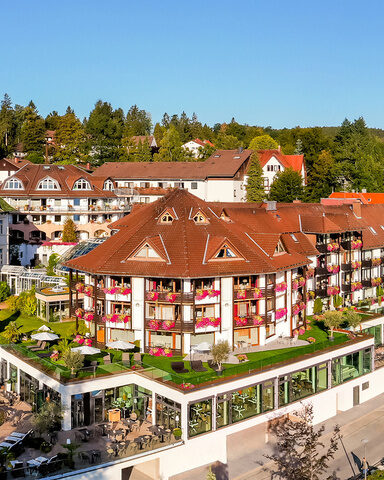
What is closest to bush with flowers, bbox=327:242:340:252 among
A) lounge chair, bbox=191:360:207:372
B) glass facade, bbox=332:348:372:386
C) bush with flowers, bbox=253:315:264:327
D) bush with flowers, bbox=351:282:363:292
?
bush with flowers, bbox=351:282:363:292

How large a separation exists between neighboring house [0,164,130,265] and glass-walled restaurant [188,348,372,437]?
37784mm

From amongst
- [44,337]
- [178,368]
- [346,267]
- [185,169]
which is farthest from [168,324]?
[185,169]

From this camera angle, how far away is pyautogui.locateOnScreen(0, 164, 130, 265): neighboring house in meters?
70.2

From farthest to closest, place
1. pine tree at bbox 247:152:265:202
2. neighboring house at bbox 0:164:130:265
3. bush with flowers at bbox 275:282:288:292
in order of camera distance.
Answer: pine tree at bbox 247:152:265:202
neighboring house at bbox 0:164:130:265
bush with flowers at bbox 275:282:288:292

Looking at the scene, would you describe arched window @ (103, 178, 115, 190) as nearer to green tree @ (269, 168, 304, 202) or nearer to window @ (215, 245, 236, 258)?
green tree @ (269, 168, 304, 202)

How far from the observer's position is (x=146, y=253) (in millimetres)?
39562

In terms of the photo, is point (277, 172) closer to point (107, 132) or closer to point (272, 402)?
point (107, 132)

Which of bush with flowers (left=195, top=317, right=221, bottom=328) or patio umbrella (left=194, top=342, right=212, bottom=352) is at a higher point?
bush with flowers (left=195, top=317, right=221, bottom=328)

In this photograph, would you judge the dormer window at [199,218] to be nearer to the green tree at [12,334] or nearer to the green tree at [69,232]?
the green tree at [12,334]

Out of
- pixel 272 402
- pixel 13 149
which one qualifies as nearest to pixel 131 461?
pixel 272 402

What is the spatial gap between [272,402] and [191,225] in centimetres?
1288

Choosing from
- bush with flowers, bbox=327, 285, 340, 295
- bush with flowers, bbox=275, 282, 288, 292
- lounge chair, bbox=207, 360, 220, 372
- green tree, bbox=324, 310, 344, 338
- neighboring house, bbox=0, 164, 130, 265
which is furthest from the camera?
neighboring house, bbox=0, 164, 130, 265

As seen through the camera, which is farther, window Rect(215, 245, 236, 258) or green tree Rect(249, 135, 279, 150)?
green tree Rect(249, 135, 279, 150)

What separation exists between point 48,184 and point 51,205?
8.35 feet
